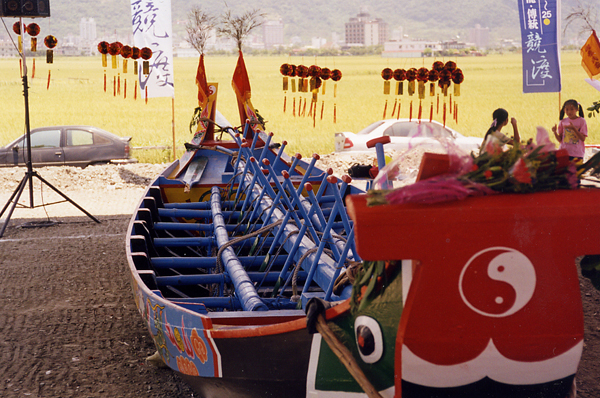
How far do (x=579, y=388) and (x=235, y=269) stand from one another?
6.95 feet

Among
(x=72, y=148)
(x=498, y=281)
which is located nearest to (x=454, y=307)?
(x=498, y=281)

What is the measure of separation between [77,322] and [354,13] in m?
169

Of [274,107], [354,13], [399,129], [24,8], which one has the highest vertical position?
[354,13]

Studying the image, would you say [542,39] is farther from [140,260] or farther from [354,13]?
[354,13]

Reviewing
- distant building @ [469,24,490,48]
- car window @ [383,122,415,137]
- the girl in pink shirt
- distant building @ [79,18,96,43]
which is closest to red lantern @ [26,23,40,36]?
the girl in pink shirt

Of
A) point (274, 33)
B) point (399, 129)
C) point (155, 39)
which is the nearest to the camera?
point (155, 39)

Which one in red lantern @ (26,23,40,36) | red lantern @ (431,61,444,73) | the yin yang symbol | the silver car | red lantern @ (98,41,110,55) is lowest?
the yin yang symbol

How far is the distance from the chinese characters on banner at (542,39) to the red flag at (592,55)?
80cm

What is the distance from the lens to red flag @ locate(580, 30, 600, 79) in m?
7.75

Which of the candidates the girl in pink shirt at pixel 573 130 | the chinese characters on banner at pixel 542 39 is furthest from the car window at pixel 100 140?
the girl in pink shirt at pixel 573 130

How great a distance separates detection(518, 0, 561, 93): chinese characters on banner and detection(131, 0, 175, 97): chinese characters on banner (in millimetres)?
5451

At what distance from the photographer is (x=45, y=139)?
1146 centimetres

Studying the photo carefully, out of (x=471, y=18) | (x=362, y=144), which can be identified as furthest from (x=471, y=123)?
(x=471, y=18)

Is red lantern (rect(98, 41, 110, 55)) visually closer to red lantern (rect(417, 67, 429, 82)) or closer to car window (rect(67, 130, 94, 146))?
red lantern (rect(417, 67, 429, 82))
